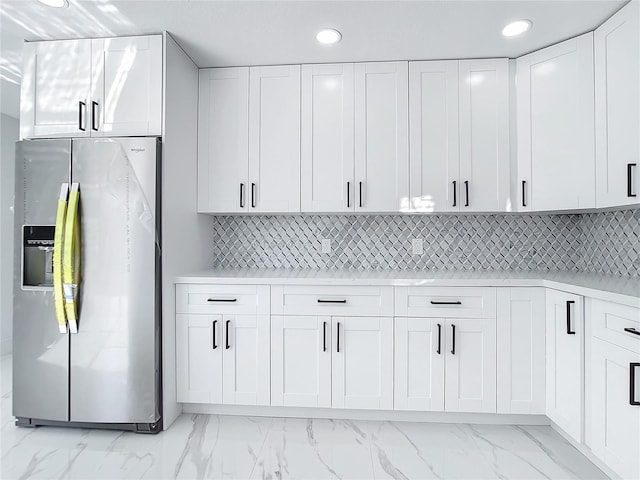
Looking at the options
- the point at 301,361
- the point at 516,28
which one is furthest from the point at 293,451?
the point at 516,28

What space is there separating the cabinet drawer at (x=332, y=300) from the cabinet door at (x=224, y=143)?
0.76m

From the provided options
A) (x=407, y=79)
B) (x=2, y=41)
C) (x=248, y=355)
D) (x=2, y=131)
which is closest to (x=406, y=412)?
(x=248, y=355)

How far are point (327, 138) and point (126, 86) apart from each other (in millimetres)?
1324

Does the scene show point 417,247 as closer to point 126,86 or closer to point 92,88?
point 126,86

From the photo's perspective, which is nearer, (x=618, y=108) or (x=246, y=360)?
(x=618, y=108)

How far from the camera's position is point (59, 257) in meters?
2.21

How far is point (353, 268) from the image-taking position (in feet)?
9.86

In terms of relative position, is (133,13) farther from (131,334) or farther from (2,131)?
(2,131)

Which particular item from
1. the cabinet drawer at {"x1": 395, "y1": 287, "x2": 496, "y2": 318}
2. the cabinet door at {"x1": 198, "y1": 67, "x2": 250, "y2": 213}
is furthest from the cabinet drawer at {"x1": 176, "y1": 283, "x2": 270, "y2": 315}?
the cabinet drawer at {"x1": 395, "y1": 287, "x2": 496, "y2": 318}

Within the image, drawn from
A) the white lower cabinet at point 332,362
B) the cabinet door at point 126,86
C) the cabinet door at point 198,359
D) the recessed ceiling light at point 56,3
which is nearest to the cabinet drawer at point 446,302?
the white lower cabinet at point 332,362

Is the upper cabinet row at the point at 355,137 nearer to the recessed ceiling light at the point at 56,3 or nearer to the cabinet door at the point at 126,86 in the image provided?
the cabinet door at the point at 126,86

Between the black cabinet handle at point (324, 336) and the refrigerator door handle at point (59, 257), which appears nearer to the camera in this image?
the refrigerator door handle at point (59, 257)

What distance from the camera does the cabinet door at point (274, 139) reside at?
275 cm

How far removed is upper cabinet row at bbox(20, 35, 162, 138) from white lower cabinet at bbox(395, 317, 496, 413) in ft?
6.71
